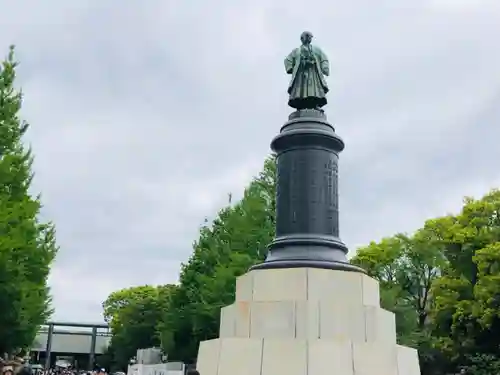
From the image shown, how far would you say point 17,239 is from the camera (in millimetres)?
16531

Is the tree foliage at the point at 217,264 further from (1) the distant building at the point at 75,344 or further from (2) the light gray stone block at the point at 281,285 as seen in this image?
(1) the distant building at the point at 75,344

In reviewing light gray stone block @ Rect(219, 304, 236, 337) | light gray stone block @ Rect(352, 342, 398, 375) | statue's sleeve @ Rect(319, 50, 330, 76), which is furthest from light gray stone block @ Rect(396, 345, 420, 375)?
statue's sleeve @ Rect(319, 50, 330, 76)

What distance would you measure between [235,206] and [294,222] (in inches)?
691

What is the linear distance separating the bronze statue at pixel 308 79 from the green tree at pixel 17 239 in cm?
851

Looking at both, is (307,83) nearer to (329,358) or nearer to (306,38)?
(306,38)

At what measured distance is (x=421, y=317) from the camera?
36.1 meters

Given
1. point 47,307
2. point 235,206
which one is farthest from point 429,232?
point 47,307

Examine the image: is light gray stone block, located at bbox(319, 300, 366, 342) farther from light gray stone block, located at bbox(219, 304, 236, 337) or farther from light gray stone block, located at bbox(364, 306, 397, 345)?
light gray stone block, located at bbox(219, 304, 236, 337)

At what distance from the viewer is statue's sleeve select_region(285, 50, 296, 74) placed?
43.0 feet

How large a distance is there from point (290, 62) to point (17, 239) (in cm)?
883

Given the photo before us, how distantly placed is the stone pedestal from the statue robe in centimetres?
375

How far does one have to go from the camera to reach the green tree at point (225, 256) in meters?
24.8

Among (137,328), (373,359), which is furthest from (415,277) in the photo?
(137,328)

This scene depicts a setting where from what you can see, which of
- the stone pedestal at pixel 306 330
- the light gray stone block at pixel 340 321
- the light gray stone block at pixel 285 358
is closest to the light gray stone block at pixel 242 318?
the stone pedestal at pixel 306 330
